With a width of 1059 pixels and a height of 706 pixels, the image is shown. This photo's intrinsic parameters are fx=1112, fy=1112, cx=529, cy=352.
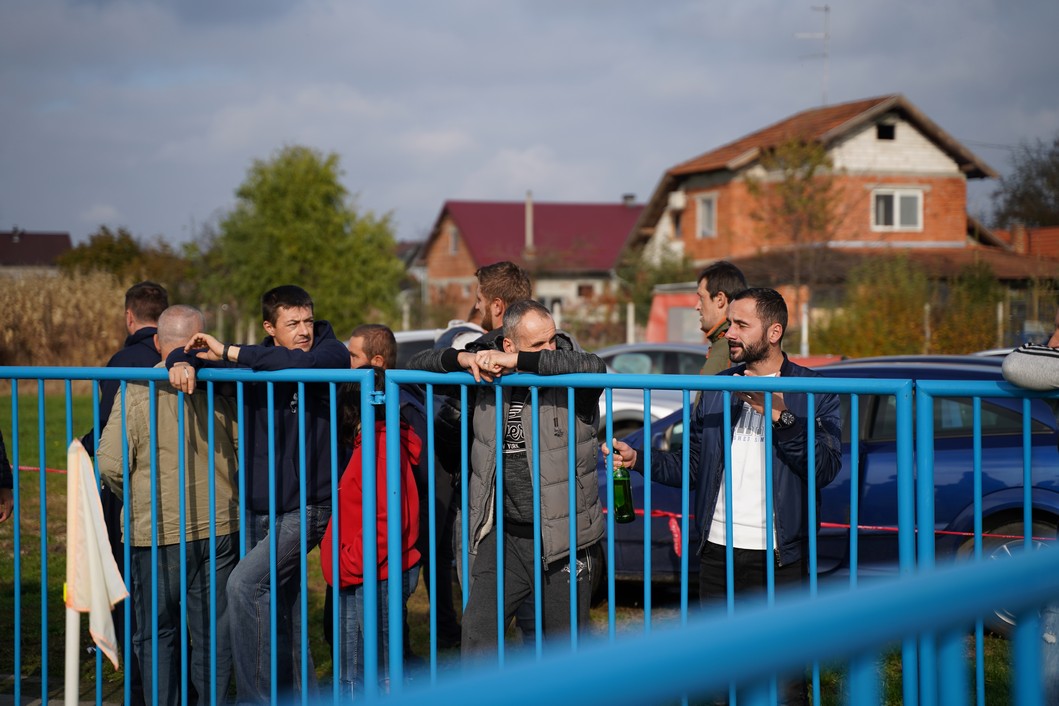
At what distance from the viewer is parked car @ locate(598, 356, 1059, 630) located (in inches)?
210

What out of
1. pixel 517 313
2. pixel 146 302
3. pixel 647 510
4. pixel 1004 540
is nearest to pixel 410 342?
pixel 146 302

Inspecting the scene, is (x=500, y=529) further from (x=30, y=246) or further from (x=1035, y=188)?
(x=30, y=246)

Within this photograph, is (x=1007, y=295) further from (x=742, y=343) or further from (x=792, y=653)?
(x=792, y=653)

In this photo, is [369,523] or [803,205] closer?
[369,523]

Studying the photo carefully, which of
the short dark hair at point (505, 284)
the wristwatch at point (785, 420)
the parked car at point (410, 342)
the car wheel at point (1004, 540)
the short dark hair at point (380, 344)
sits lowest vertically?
the car wheel at point (1004, 540)

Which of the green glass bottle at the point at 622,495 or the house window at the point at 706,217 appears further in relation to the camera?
the house window at the point at 706,217

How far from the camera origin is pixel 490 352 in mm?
3969

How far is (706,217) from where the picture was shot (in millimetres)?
37688

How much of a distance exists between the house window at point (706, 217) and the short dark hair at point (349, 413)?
3311 centimetres

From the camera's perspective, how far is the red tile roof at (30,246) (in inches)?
3302

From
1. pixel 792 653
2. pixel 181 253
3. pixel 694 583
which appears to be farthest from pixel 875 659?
pixel 181 253

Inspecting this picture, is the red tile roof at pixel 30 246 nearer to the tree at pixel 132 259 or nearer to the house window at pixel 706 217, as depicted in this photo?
the tree at pixel 132 259

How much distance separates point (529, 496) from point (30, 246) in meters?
92.6

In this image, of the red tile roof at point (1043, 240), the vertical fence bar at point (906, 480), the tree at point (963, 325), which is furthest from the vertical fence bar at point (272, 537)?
the red tile roof at point (1043, 240)
